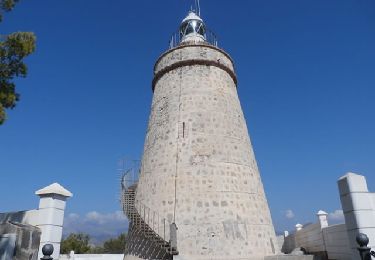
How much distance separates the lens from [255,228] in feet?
43.6

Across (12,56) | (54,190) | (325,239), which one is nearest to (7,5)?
(12,56)

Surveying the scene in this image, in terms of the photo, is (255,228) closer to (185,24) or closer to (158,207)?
(158,207)

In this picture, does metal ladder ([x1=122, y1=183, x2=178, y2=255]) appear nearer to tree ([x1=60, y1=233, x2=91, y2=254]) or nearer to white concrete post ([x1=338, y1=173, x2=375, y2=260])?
white concrete post ([x1=338, y1=173, x2=375, y2=260])

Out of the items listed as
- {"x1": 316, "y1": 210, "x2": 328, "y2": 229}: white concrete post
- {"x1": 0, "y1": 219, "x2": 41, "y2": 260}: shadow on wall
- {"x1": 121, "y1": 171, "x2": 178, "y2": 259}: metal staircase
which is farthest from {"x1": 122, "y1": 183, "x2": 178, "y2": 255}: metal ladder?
{"x1": 316, "y1": 210, "x2": 328, "y2": 229}: white concrete post

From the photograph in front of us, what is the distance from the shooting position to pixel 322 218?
48.0 feet

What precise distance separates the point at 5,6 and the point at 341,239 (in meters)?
14.1

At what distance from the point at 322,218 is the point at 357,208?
8.92 metres

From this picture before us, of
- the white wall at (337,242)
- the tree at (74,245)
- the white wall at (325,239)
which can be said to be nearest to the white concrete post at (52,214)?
the white wall at (325,239)

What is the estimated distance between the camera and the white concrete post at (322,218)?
1456 centimetres

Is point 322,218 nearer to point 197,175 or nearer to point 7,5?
point 197,175

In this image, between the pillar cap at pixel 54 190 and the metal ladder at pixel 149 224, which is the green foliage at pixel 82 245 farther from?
the pillar cap at pixel 54 190

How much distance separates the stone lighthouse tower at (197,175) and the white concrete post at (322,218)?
2536mm

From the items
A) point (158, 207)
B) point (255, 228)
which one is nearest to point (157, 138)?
point (158, 207)

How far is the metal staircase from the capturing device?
40.3 feet
